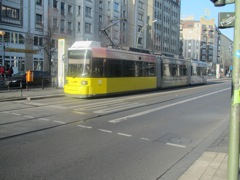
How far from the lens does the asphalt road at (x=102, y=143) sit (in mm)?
5363

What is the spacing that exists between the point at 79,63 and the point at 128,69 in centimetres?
433

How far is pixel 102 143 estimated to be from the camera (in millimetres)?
7316

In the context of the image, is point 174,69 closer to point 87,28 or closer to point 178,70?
point 178,70

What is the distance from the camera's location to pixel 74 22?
5538cm

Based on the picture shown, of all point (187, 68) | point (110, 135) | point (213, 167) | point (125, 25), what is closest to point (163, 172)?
point (213, 167)

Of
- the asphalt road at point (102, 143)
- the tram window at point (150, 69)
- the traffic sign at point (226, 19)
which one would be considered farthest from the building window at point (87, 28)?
the traffic sign at point (226, 19)

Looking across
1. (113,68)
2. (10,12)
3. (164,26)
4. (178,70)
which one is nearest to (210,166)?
(113,68)

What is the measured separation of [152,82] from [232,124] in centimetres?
2071

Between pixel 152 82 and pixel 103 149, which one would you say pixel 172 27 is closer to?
pixel 152 82

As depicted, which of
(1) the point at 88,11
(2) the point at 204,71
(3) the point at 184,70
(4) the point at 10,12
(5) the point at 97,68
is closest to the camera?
(5) the point at 97,68

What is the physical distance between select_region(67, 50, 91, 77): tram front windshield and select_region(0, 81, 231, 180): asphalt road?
556 cm

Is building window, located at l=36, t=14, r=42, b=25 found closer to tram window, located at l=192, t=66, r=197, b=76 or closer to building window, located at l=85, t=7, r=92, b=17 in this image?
building window, located at l=85, t=7, r=92, b=17

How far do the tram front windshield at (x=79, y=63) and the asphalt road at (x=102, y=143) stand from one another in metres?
5.56

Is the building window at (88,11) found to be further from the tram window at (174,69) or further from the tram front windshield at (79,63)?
the tram front windshield at (79,63)
